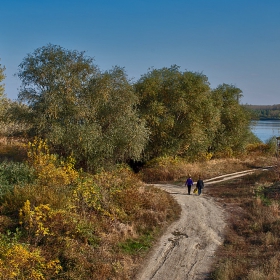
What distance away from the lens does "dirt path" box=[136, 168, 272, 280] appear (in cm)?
1059

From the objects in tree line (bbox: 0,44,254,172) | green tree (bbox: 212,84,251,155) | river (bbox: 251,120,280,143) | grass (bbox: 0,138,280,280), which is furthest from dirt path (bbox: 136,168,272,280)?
river (bbox: 251,120,280,143)

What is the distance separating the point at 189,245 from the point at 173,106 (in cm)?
2074

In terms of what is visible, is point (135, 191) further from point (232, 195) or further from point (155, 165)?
point (155, 165)

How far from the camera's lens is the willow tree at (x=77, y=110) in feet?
65.9

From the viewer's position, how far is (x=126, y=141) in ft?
69.9

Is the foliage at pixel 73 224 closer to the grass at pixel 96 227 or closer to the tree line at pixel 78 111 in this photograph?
the grass at pixel 96 227

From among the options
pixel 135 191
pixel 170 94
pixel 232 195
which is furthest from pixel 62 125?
pixel 170 94

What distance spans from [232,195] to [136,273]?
40.8 ft

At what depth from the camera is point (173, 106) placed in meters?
32.1

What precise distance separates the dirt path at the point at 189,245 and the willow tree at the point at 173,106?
1314 centimetres

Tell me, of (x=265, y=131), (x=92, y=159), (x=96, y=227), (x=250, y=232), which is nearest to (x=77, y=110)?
(x=92, y=159)

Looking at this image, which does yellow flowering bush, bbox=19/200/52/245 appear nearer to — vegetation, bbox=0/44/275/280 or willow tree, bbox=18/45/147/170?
vegetation, bbox=0/44/275/280

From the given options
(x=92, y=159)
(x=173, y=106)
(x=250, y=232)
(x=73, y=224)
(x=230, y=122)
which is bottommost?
(x=250, y=232)

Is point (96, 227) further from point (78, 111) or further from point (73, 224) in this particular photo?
point (78, 111)
